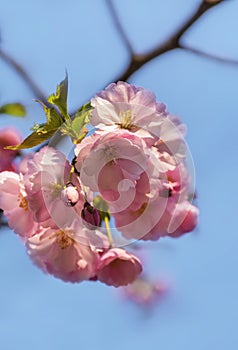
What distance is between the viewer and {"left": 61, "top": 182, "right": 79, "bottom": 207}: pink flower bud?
867mm

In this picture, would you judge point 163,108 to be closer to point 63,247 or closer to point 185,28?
point 63,247

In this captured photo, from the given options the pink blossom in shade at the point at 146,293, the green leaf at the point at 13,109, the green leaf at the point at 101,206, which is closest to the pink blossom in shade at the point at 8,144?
the green leaf at the point at 13,109

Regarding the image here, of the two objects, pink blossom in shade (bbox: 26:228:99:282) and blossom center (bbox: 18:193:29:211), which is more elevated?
blossom center (bbox: 18:193:29:211)

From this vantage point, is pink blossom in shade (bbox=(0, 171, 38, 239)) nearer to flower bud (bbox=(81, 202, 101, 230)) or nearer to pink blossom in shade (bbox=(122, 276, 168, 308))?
flower bud (bbox=(81, 202, 101, 230))

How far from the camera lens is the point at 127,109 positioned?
0.98m

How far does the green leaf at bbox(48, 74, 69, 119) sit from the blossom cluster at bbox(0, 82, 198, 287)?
2.5 inches

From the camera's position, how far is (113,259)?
100 cm

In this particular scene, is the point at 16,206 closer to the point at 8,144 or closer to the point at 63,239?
the point at 63,239

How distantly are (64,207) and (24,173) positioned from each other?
0.13m

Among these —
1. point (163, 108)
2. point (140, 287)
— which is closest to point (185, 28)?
point (163, 108)

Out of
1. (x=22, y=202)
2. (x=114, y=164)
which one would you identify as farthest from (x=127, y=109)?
(x=22, y=202)

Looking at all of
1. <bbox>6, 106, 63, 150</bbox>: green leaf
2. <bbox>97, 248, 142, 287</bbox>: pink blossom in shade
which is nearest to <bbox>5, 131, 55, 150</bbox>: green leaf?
<bbox>6, 106, 63, 150</bbox>: green leaf

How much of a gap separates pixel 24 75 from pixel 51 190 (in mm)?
665

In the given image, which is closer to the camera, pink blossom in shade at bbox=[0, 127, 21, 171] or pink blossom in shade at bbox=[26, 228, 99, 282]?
pink blossom in shade at bbox=[26, 228, 99, 282]
